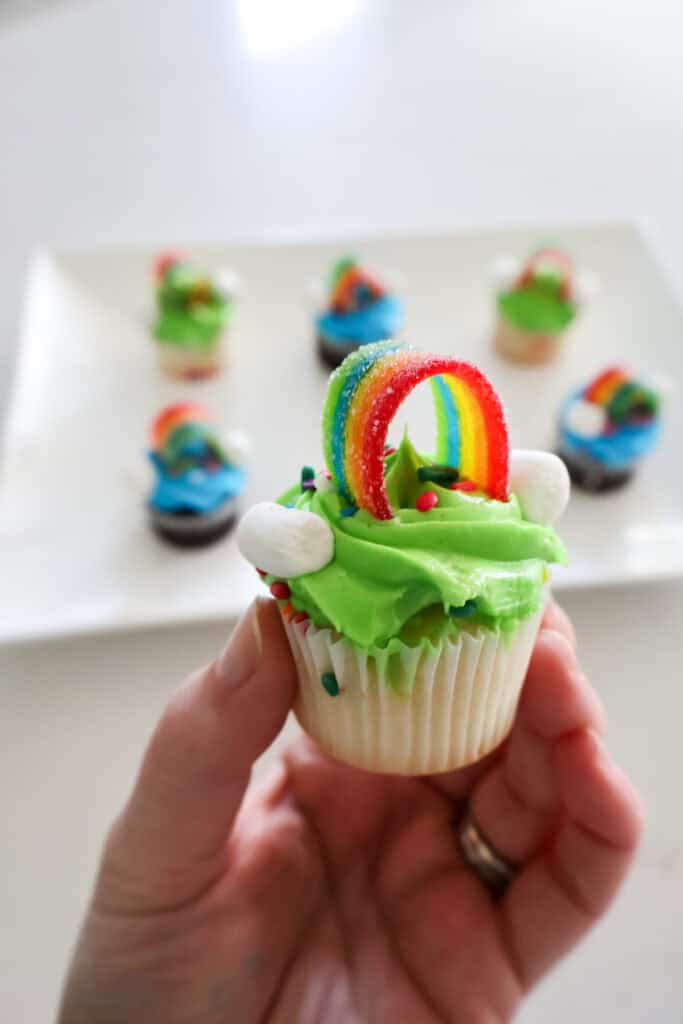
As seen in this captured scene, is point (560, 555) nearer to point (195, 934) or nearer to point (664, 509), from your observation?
point (195, 934)

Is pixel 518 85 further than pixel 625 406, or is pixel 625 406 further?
pixel 518 85

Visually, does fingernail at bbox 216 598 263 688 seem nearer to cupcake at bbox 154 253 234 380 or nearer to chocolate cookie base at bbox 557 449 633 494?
chocolate cookie base at bbox 557 449 633 494

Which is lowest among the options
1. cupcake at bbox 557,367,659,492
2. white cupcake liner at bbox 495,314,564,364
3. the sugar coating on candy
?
the sugar coating on candy

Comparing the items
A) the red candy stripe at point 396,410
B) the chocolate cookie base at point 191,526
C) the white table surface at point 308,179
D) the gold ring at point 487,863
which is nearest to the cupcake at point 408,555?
the red candy stripe at point 396,410

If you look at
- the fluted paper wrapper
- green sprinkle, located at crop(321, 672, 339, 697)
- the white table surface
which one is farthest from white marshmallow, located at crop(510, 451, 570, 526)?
the white table surface

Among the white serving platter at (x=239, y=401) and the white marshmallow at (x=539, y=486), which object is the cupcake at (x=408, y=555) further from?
the white serving platter at (x=239, y=401)

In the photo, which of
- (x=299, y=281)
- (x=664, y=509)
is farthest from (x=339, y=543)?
(x=299, y=281)

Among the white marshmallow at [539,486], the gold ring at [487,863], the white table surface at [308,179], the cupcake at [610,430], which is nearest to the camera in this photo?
the white marshmallow at [539,486]
